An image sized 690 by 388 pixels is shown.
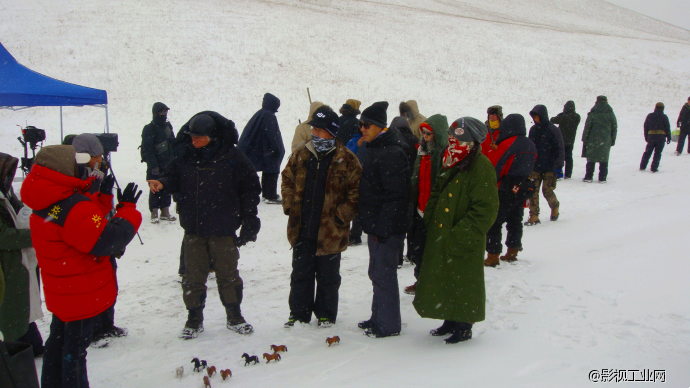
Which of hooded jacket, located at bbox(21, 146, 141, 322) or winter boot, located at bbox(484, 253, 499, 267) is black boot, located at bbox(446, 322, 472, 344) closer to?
winter boot, located at bbox(484, 253, 499, 267)

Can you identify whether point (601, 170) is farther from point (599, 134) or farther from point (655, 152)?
point (655, 152)

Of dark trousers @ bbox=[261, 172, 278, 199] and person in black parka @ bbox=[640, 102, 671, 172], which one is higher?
person in black parka @ bbox=[640, 102, 671, 172]

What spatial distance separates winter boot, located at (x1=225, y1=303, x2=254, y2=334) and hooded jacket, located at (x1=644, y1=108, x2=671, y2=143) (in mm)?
11669

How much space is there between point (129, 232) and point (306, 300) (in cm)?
189

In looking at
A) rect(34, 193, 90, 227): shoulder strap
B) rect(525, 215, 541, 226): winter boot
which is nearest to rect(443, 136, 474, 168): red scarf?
rect(34, 193, 90, 227): shoulder strap

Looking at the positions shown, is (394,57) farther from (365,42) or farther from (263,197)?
(263,197)

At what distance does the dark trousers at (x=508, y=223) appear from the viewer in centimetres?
590

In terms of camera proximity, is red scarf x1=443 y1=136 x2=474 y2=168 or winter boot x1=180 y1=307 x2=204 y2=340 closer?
red scarf x1=443 y1=136 x2=474 y2=168

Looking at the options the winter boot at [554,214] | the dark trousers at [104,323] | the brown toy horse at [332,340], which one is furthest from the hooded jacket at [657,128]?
the dark trousers at [104,323]

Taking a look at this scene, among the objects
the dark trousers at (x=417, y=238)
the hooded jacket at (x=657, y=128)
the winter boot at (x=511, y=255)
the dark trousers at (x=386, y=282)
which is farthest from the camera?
the hooded jacket at (x=657, y=128)

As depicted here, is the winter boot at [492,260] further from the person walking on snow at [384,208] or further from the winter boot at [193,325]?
the winter boot at [193,325]

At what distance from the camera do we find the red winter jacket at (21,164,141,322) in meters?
2.88

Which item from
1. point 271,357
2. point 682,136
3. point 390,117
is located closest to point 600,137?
point 682,136

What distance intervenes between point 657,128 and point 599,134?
76.1 inches
